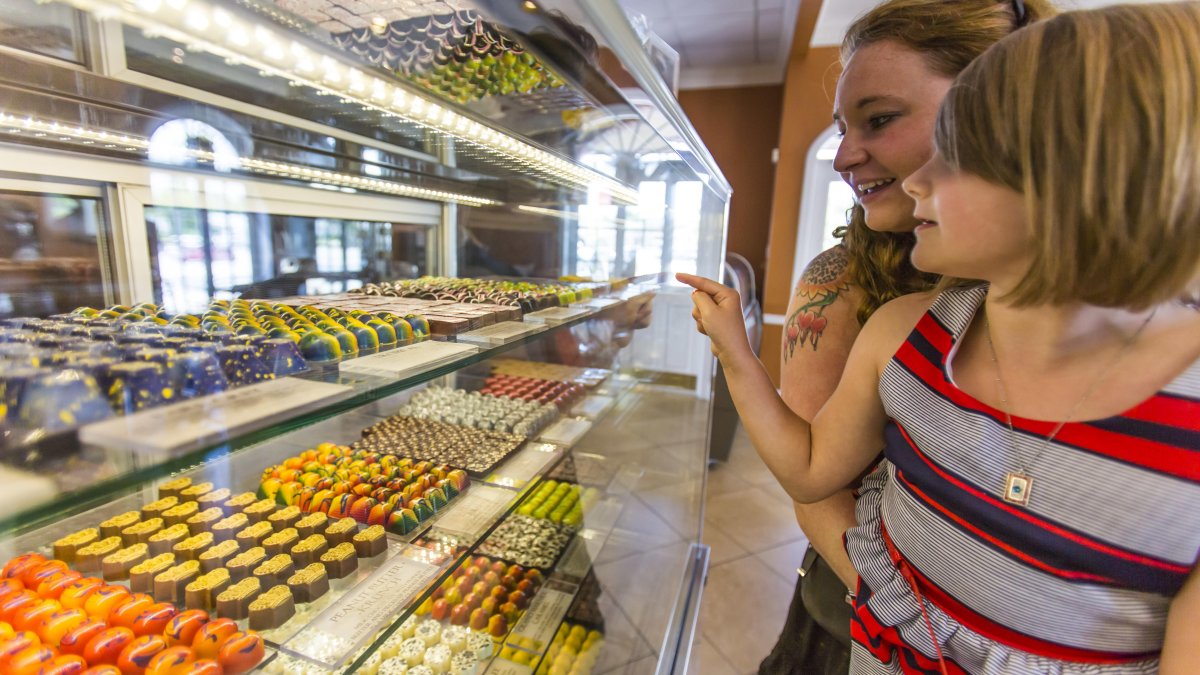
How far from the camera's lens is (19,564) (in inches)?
34.2

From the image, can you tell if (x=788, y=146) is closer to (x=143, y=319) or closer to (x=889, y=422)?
(x=889, y=422)

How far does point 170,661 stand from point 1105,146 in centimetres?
130

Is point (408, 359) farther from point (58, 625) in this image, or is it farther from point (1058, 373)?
point (1058, 373)

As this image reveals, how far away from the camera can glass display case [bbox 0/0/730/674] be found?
604mm

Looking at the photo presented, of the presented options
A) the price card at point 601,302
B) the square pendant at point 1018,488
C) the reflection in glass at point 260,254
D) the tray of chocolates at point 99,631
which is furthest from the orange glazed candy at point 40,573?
the square pendant at point 1018,488

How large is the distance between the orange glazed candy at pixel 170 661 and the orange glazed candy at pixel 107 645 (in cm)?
5

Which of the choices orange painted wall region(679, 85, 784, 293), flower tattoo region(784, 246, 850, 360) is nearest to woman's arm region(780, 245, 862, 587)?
flower tattoo region(784, 246, 850, 360)

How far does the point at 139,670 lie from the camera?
766 mm

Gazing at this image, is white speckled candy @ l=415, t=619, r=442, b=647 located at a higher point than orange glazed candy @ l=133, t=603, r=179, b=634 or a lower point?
lower

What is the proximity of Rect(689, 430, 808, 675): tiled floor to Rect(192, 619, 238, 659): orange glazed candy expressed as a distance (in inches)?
64.7

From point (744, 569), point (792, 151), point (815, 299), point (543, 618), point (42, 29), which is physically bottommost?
point (744, 569)

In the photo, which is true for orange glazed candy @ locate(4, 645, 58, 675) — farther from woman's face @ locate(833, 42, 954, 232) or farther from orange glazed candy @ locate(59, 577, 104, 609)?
woman's face @ locate(833, 42, 954, 232)

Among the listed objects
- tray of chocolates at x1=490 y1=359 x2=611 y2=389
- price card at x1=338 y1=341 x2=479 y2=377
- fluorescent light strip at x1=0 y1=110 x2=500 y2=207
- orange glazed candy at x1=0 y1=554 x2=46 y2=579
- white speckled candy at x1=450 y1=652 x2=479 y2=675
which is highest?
fluorescent light strip at x1=0 y1=110 x2=500 y2=207

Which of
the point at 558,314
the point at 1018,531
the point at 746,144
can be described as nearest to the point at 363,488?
the point at 558,314
